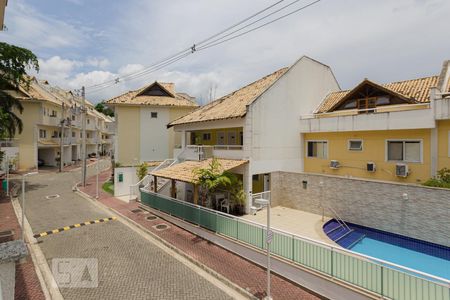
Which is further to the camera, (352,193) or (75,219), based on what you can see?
(75,219)

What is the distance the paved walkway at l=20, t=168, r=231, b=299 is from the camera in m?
9.01

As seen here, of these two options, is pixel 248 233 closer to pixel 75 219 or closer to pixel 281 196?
pixel 281 196

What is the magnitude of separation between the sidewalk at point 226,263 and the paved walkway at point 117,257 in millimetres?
777

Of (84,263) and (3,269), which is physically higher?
(3,269)

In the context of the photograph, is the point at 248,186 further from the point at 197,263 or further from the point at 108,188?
the point at 108,188

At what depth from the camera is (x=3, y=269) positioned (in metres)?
4.18

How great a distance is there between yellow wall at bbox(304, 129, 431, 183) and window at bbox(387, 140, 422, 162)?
27 cm

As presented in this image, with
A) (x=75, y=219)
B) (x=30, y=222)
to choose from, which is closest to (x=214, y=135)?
(x=75, y=219)

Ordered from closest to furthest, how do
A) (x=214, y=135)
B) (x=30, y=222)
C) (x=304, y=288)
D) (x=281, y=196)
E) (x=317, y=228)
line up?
(x=304, y=288)
(x=317, y=228)
(x=30, y=222)
(x=281, y=196)
(x=214, y=135)

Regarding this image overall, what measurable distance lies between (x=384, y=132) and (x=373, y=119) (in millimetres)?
1098

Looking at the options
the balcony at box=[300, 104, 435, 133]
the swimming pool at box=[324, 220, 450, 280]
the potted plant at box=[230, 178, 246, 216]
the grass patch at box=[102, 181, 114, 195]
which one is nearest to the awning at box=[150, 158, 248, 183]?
the potted plant at box=[230, 178, 246, 216]

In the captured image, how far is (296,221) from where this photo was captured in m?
14.2

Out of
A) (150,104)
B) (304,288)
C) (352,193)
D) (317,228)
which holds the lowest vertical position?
(304,288)

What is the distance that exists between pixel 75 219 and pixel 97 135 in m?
45.5
